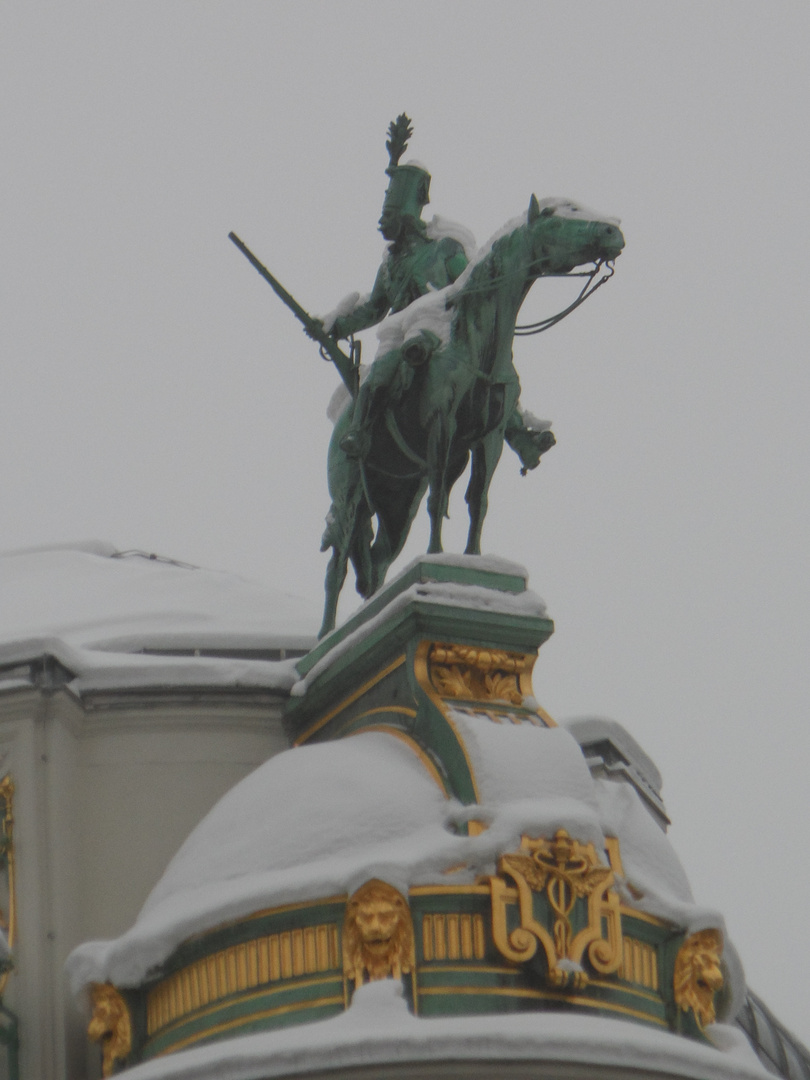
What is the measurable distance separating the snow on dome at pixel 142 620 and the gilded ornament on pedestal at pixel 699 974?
4.98 metres

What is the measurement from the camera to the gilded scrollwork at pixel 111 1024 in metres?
19.7

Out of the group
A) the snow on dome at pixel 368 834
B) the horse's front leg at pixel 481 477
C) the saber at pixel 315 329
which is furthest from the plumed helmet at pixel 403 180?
the snow on dome at pixel 368 834

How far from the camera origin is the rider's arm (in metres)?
23.4

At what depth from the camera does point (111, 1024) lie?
19703 mm

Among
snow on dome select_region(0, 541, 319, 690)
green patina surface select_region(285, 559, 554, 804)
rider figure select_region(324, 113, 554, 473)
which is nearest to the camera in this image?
green patina surface select_region(285, 559, 554, 804)

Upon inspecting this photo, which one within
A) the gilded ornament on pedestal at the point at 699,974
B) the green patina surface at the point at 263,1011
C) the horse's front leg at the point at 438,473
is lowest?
the green patina surface at the point at 263,1011

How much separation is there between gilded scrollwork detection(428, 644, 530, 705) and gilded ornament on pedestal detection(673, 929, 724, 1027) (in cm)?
232

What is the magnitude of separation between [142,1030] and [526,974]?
3141mm

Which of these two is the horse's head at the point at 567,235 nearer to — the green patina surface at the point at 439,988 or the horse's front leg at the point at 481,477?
the horse's front leg at the point at 481,477

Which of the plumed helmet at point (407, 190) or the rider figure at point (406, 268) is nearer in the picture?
the rider figure at point (406, 268)

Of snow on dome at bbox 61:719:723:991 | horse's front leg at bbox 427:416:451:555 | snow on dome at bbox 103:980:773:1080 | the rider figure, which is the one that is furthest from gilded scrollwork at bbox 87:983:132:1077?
the rider figure

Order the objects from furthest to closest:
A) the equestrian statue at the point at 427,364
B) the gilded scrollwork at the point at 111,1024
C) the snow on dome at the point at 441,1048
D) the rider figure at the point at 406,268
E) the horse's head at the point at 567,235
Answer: the rider figure at the point at 406,268, the equestrian statue at the point at 427,364, the horse's head at the point at 567,235, the gilded scrollwork at the point at 111,1024, the snow on dome at the point at 441,1048

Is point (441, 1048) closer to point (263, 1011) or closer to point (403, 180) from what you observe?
point (263, 1011)

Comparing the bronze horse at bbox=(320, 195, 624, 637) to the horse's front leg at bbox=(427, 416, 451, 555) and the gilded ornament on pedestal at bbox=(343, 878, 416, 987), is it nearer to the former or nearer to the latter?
the horse's front leg at bbox=(427, 416, 451, 555)
